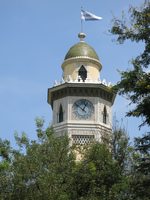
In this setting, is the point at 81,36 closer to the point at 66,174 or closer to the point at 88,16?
the point at 88,16

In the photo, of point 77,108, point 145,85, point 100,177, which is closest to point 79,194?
point 100,177

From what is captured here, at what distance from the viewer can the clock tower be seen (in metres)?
34.2

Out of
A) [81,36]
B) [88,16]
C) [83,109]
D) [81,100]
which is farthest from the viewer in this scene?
[81,36]

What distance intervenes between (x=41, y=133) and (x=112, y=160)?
476 cm

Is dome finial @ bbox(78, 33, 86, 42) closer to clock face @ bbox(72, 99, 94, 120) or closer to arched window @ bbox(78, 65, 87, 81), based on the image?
arched window @ bbox(78, 65, 87, 81)

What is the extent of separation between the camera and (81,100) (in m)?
35.0

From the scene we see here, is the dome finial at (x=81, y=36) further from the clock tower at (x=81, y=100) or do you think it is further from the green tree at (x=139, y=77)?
the green tree at (x=139, y=77)

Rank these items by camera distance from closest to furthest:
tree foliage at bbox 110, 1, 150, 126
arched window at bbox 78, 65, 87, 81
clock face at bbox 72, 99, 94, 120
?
tree foliage at bbox 110, 1, 150, 126
clock face at bbox 72, 99, 94, 120
arched window at bbox 78, 65, 87, 81

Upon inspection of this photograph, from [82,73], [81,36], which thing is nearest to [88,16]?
[81,36]

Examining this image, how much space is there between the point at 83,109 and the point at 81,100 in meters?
0.74

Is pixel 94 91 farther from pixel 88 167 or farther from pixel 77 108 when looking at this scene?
pixel 88 167

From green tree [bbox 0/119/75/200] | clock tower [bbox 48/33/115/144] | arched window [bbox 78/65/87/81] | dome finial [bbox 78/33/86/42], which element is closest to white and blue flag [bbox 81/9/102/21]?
dome finial [bbox 78/33/86/42]

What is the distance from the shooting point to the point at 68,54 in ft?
123

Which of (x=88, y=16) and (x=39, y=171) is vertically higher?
(x=88, y=16)
